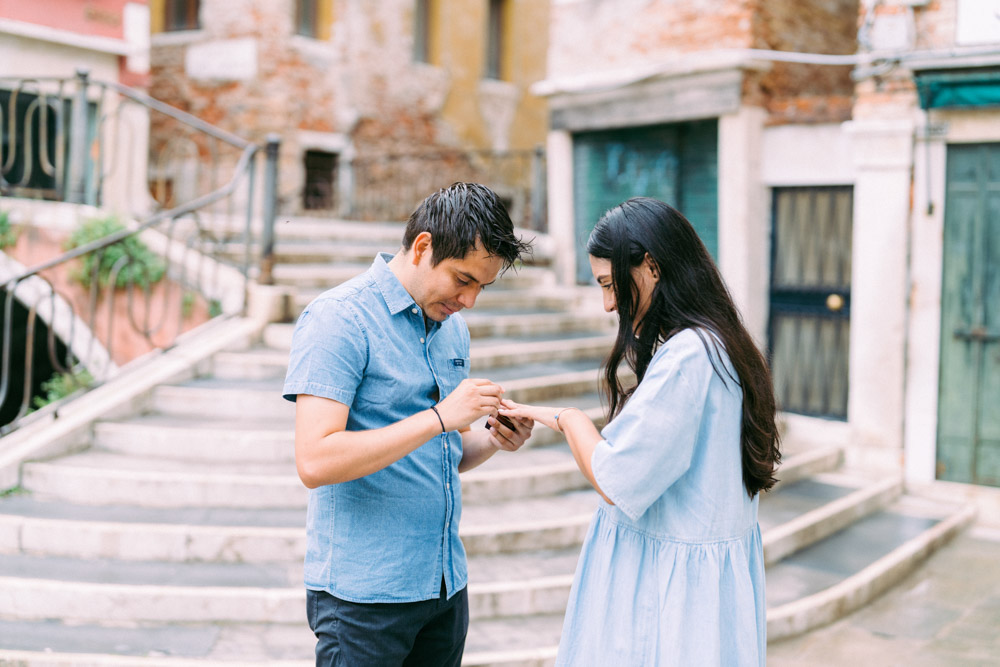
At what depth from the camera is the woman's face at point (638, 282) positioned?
6.91 ft

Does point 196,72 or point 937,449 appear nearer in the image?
point 937,449

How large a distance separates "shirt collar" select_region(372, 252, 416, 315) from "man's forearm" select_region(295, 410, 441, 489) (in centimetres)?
29

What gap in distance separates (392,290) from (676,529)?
86 cm

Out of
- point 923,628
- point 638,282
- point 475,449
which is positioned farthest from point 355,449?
point 923,628

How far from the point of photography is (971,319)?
6938 mm

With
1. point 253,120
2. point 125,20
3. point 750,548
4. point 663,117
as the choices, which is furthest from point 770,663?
point 253,120

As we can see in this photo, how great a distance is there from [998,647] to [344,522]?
4024mm

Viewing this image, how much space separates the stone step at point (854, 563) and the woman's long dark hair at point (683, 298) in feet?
8.95

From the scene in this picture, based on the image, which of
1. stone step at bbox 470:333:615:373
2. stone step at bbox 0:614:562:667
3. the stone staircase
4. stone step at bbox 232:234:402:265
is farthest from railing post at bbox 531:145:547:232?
stone step at bbox 0:614:562:667

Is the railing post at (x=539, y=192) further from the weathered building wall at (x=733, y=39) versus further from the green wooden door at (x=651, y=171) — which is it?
the weathered building wall at (x=733, y=39)

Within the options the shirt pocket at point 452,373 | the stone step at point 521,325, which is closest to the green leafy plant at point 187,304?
the stone step at point 521,325

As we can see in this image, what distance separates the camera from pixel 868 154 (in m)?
7.26

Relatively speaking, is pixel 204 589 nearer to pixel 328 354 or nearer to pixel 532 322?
pixel 328 354

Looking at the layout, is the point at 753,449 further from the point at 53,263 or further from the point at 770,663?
the point at 53,263
